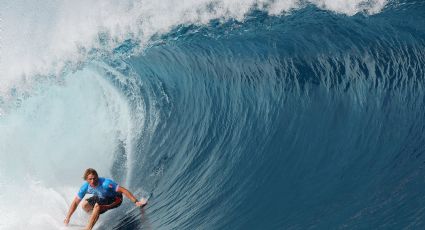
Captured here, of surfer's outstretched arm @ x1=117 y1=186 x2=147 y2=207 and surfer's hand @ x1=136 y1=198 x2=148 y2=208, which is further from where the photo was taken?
surfer's hand @ x1=136 y1=198 x2=148 y2=208

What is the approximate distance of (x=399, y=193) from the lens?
7750 mm

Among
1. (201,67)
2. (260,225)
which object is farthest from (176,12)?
(260,225)

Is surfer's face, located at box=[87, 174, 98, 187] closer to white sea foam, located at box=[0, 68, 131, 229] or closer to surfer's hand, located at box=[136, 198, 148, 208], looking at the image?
surfer's hand, located at box=[136, 198, 148, 208]

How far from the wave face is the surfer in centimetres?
28

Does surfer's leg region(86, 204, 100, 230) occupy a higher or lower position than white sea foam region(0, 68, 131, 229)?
higher

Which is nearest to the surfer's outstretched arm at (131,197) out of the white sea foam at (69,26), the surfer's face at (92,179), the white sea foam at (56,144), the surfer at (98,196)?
the surfer at (98,196)

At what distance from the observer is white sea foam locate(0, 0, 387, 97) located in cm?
1728

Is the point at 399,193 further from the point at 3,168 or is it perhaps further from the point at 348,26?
the point at 3,168

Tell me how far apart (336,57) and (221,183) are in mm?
4195

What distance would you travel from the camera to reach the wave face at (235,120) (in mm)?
8664

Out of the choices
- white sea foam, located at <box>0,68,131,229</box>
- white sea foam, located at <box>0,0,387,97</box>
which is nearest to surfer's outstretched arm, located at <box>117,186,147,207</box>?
white sea foam, located at <box>0,68,131,229</box>

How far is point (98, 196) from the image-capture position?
33.3 feet

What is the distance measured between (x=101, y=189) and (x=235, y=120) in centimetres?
336

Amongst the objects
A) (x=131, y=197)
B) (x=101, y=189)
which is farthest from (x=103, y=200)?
(x=131, y=197)
